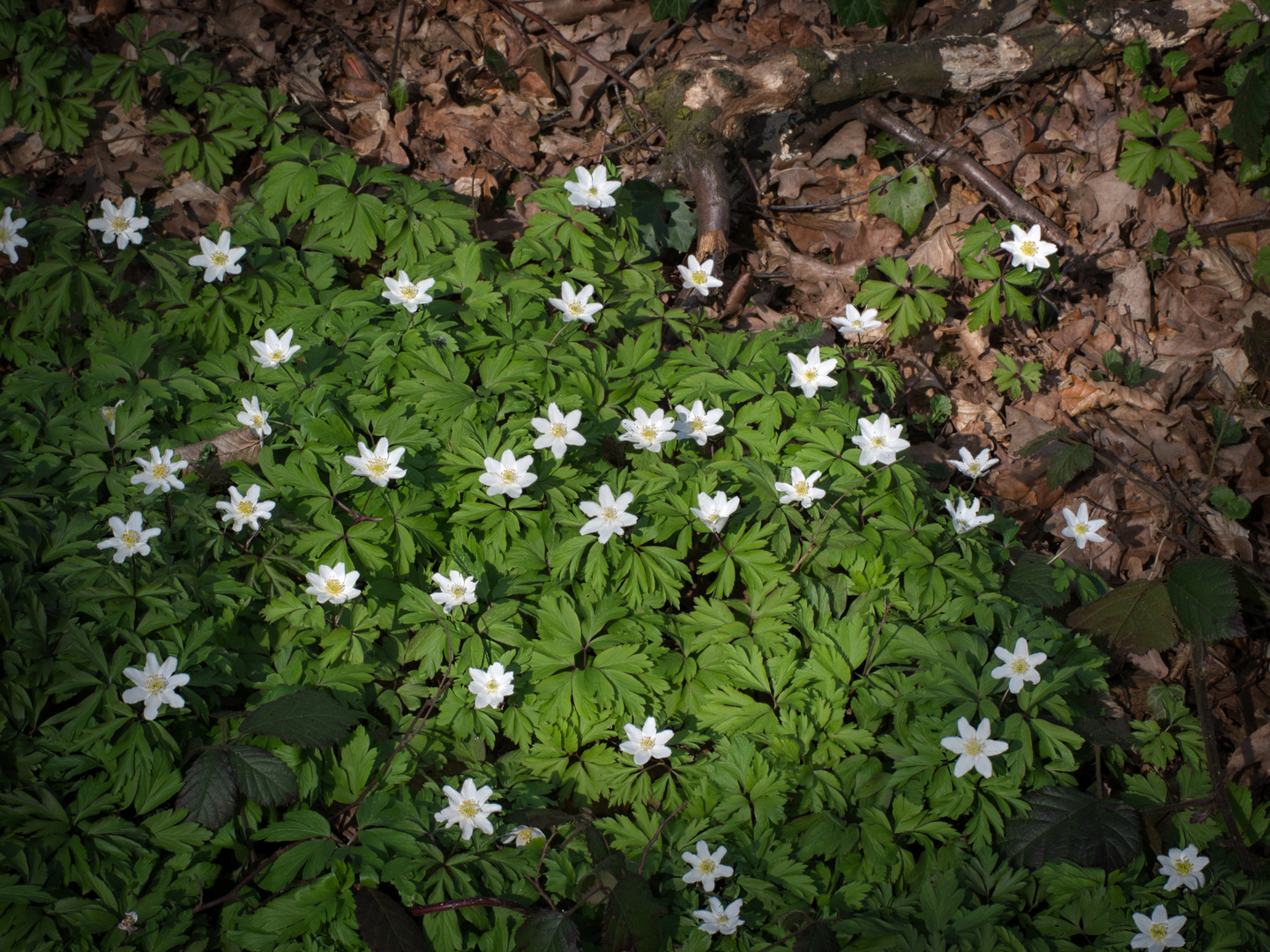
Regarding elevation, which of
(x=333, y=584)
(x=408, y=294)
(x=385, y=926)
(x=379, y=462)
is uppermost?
(x=408, y=294)

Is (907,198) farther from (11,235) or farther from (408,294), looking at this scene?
(11,235)

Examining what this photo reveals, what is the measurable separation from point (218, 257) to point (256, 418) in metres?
1.04

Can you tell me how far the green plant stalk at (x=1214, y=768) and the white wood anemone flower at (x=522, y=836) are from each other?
242 cm

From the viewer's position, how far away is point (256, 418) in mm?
2857

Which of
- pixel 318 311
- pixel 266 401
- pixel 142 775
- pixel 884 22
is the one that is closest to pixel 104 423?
pixel 266 401

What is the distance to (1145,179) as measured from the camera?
4520 millimetres

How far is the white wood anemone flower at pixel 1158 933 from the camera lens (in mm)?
2385

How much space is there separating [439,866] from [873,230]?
14.3ft

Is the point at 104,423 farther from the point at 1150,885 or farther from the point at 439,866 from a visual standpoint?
the point at 1150,885

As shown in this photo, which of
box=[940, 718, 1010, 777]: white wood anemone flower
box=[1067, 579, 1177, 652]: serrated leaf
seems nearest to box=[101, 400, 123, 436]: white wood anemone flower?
box=[940, 718, 1010, 777]: white wood anemone flower

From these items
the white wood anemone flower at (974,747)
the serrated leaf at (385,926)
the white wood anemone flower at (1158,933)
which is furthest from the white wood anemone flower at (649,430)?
the white wood anemone flower at (1158,933)

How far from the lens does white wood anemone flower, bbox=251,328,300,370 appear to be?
3172 mm

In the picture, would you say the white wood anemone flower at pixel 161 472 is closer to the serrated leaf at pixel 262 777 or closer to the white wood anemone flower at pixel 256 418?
the white wood anemone flower at pixel 256 418

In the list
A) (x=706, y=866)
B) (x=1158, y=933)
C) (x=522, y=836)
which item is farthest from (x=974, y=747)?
(x=522, y=836)
